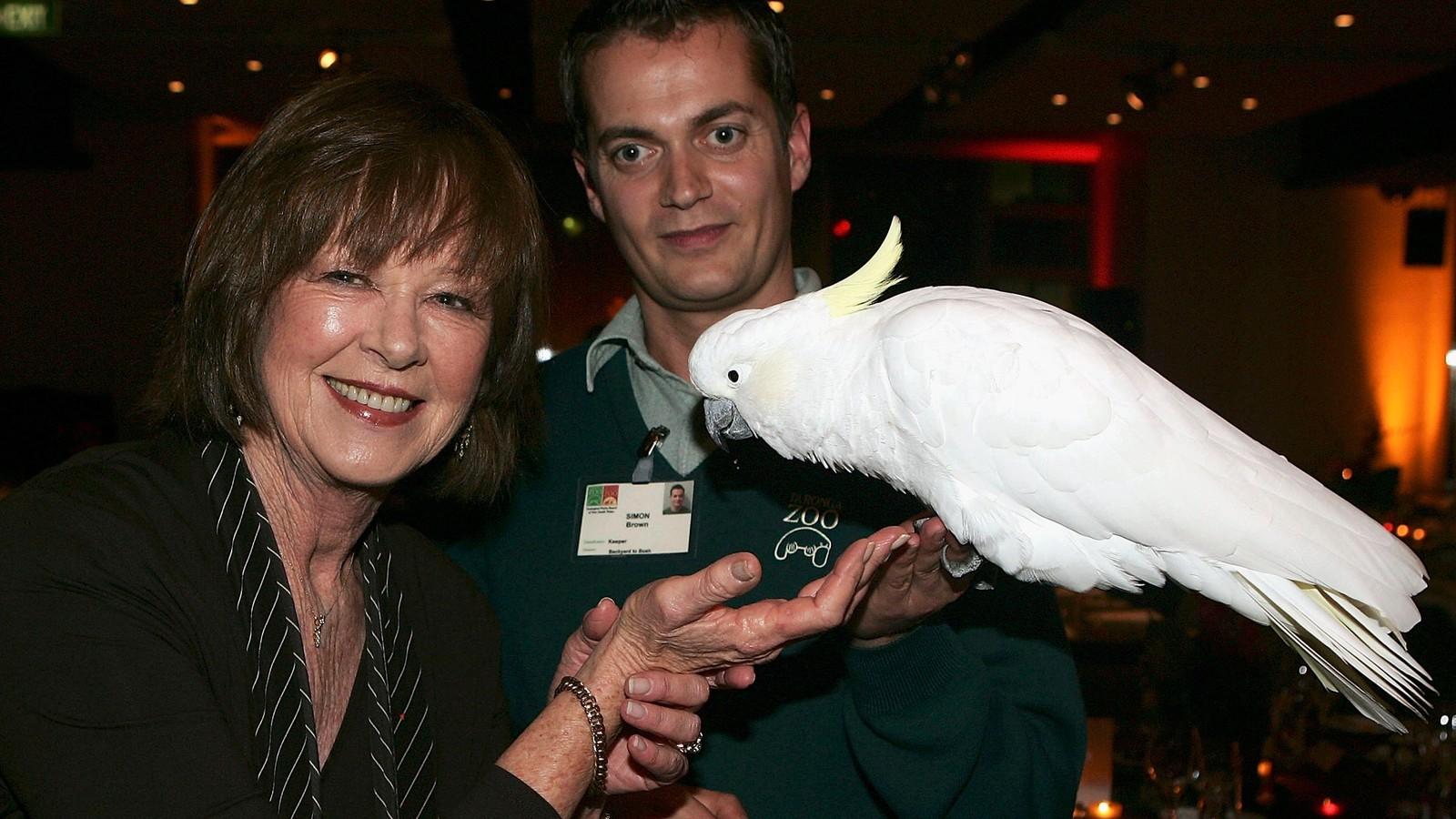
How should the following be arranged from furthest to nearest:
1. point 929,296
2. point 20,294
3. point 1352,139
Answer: point 20,294, point 1352,139, point 929,296

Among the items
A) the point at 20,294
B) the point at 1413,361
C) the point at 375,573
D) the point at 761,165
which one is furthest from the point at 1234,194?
the point at 20,294

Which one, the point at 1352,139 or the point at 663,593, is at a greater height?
the point at 1352,139

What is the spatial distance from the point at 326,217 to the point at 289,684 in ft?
2.00

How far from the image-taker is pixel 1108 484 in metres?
1.38

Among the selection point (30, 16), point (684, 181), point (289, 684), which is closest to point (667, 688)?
point (289, 684)

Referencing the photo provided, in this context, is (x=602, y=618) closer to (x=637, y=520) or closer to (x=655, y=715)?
(x=655, y=715)

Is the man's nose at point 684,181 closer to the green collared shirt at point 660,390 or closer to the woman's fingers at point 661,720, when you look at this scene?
the green collared shirt at point 660,390

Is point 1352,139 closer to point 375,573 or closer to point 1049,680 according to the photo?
point 1049,680

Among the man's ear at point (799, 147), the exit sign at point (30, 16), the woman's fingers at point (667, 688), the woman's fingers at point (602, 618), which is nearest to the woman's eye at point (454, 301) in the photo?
the woman's fingers at point (602, 618)

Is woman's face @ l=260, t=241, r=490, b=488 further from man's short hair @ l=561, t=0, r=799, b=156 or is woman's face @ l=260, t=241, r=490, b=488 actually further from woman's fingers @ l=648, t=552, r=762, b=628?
man's short hair @ l=561, t=0, r=799, b=156

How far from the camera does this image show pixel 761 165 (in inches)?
71.4

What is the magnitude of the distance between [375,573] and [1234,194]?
879cm

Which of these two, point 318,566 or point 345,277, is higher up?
point 345,277

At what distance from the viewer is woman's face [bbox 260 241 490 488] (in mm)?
1283
